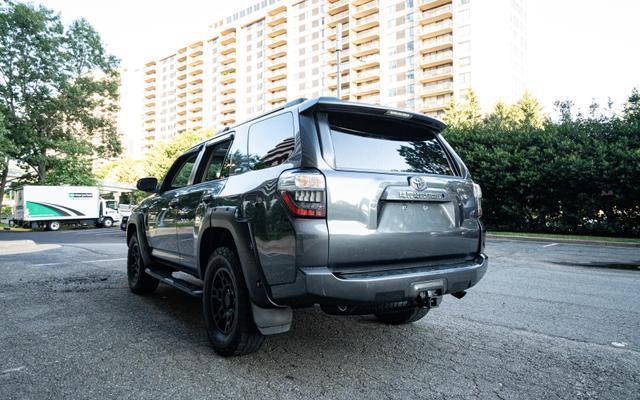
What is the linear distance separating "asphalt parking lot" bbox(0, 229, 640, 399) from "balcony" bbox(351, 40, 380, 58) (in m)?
69.5

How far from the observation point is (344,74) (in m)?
74.5

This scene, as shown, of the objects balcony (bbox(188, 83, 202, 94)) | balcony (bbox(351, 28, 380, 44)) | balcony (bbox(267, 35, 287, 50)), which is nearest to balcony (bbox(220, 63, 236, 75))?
balcony (bbox(188, 83, 202, 94))

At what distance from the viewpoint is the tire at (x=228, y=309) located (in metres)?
2.95

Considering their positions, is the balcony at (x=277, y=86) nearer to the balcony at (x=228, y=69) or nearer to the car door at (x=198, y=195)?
the balcony at (x=228, y=69)

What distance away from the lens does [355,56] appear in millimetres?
72438

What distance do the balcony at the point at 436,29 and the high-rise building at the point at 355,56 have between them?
0.48ft

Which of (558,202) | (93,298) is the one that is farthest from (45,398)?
(558,202)

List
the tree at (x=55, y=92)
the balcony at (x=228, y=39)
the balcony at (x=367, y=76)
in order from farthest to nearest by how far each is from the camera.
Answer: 1. the balcony at (x=228, y=39)
2. the balcony at (x=367, y=76)
3. the tree at (x=55, y=92)

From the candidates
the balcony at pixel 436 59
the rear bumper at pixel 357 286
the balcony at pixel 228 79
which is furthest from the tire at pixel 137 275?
the balcony at pixel 228 79

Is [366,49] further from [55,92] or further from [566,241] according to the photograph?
[566,241]

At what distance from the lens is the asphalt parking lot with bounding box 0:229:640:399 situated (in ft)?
8.68

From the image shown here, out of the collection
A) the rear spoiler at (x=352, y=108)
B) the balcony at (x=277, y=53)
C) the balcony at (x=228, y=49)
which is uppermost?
the balcony at (x=228, y=49)

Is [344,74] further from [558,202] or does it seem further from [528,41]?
[558,202]

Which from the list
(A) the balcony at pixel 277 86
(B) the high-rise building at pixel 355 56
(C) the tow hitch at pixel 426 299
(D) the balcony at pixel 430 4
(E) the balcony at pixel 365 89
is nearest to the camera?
(C) the tow hitch at pixel 426 299
